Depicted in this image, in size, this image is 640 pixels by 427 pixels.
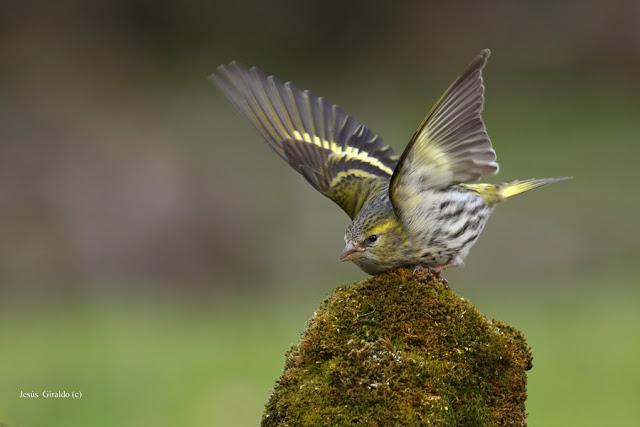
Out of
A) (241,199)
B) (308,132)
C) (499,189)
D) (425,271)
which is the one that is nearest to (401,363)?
(425,271)

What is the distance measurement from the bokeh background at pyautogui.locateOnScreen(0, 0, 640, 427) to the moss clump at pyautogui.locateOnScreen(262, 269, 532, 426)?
331cm

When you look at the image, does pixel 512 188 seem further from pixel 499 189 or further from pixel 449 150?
pixel 449 150

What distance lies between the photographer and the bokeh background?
974cm

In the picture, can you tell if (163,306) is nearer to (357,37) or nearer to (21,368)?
(21,368)

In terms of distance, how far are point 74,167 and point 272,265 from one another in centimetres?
324

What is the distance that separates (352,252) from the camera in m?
4.74

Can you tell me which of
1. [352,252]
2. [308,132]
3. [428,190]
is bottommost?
[352,252]

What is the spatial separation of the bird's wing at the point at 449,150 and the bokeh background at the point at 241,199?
10.1 ft

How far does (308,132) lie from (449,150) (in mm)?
1417

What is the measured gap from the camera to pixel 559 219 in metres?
13.2

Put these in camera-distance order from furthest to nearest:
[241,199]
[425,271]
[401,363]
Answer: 1. [241,199]
2. [425,271]
3. [401,363]

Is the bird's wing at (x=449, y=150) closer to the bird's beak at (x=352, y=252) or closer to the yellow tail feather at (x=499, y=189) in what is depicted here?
the bird's beak at (x=352, y=252)

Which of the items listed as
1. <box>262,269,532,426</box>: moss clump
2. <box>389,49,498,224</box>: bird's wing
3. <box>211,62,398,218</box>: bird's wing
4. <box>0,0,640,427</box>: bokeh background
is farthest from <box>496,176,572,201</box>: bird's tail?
<box>0,0,640,427</box>: bokeh background

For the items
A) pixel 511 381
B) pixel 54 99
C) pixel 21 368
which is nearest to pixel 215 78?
pixel 511 381
